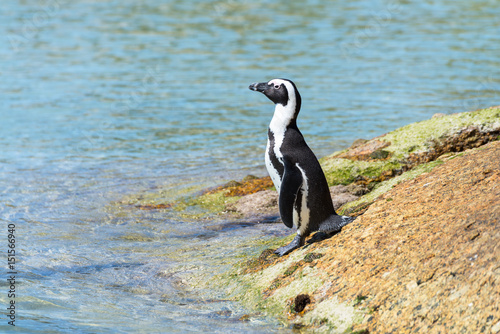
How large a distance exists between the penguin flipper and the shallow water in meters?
0.96

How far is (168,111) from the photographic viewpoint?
1677 centimetres

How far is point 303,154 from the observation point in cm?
649

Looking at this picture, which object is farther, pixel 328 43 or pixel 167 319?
pixel 328 43

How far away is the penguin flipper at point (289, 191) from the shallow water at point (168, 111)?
96 cm

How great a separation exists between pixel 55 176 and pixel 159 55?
11409 millimetres

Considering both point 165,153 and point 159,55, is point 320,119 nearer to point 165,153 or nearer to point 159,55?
point 165,153

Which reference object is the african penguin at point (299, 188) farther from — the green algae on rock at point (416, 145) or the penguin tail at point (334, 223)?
the green algae on rock at point (416, 145)

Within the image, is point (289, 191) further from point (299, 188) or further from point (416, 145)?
point (416, 145)

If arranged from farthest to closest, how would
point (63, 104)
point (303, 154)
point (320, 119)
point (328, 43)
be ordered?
point (328, 43), point (63, 104), point (320, 119), point (303, 154)

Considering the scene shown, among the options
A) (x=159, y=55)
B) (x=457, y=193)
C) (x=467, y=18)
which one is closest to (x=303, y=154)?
(x=457, y=193)

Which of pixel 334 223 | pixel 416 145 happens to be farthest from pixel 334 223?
pixel 416 145

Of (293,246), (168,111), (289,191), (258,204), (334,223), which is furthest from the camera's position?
(168,111)

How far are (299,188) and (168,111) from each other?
1079 cm

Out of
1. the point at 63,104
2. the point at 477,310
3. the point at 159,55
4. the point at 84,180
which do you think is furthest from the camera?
the point at 159,55
